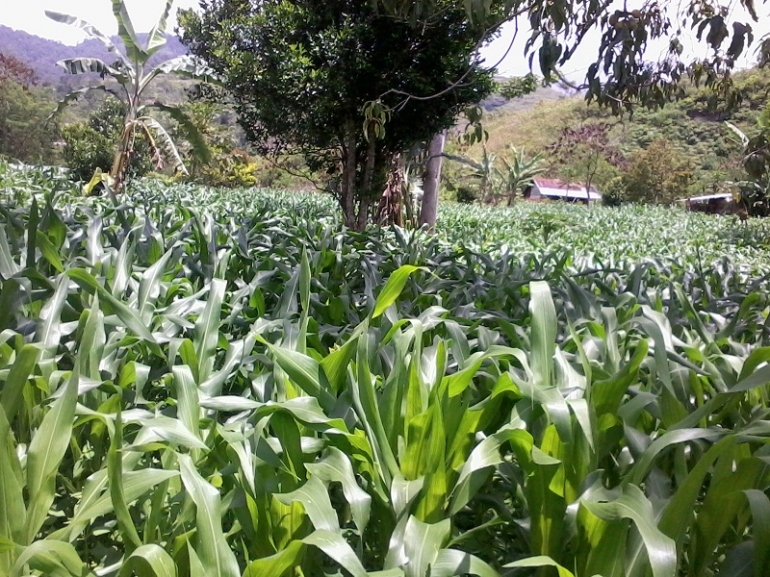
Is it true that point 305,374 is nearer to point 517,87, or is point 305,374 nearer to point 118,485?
point 118,485

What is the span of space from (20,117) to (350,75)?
130ft

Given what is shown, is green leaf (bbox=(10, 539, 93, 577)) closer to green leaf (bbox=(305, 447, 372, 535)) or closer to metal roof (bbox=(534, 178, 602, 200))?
green leaf (bbox=(305, 447, 372, 535))

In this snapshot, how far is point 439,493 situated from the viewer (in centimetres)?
115

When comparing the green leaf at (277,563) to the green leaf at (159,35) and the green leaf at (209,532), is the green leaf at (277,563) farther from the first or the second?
the green leaf at (159,35)

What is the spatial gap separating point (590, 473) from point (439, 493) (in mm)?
293

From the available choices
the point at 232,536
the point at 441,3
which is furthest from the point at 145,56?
the point at 232,536

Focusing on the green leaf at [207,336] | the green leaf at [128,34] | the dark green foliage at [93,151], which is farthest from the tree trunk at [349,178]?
the dark green foliage at [93,151]

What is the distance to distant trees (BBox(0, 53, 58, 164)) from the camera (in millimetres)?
36125

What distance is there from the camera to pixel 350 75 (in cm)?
640

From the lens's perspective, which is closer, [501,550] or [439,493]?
[439,493]

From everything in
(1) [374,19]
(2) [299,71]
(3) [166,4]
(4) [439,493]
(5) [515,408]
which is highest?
(3) [166,4]

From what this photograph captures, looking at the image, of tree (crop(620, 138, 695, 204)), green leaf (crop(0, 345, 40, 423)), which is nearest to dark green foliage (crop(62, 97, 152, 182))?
green leaf (crop(0, 345, 40, 423))

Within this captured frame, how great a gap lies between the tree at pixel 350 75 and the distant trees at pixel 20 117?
3506cm

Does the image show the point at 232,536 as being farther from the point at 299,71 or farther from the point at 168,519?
the point at 299,71
